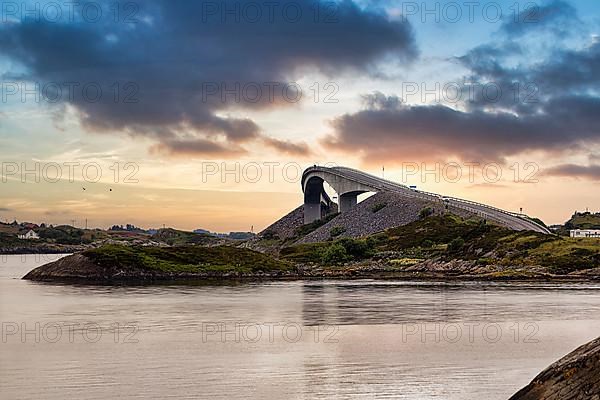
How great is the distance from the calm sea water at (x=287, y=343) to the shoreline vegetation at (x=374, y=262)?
104 feet

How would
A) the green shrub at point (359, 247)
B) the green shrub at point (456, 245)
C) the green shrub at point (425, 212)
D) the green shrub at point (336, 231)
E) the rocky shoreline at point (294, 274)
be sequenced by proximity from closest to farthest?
the rocky shoreline at point (294, 274), the green shrub at point (456, 245), the green shrub at point (359, 247), the green shrub at point (425, 212), the green shrub at point (336, 231)

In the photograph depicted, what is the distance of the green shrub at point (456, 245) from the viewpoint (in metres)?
133

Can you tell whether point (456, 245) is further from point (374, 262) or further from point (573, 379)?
point (573, 379)

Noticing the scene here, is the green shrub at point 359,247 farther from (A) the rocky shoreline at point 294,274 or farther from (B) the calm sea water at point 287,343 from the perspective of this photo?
(B) the calm sea water at point 287,343

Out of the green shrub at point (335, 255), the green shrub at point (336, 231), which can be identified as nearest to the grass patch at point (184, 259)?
the green shrub at point (335, 255)

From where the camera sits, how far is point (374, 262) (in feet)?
452

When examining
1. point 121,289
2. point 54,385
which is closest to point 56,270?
point 121,289

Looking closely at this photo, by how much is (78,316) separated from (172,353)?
75.2 ft

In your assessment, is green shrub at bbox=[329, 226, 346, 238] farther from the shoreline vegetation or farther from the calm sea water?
the calm sea water

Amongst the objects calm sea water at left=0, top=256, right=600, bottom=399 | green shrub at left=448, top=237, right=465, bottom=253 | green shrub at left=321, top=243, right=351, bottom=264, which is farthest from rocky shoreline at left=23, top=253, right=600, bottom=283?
calm sea water at left=0, top=256, right=600, bottom=399

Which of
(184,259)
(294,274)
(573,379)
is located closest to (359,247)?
(294,274)

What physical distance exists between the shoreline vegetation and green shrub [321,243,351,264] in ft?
0.64

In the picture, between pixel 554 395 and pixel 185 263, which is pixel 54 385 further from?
pixel 185 263

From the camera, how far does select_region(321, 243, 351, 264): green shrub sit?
143 meters
